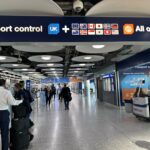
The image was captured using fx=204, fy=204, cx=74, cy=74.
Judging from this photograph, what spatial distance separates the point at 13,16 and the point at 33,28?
0.40 m

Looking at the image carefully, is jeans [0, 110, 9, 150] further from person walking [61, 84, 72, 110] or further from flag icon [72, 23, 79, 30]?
person walking [61, 84, 72, 110]

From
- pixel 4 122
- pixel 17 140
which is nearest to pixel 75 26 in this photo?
pixel 4 122

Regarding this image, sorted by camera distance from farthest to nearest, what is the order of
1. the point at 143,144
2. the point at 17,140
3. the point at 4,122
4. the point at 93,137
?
the point at 93,137
the point at 143,144
the point at 17,140
the point at 4,122

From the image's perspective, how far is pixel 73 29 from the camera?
3.54 meters

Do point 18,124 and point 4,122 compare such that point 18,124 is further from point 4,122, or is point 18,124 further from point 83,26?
point 83,26

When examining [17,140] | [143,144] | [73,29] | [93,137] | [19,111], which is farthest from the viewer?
[93,137]

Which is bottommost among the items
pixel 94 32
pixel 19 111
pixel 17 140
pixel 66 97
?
pixel 17 140

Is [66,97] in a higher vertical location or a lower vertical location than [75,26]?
lower

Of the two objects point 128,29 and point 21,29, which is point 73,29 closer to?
point 21,29

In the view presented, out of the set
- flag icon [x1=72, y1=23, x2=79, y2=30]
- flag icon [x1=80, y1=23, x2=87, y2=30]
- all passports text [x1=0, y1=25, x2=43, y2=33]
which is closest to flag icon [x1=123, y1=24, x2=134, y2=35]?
flag icon [x1=80, y1=23, x2=87, y2=30]

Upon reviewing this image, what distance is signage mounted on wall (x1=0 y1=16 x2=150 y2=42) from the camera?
11.2 feet

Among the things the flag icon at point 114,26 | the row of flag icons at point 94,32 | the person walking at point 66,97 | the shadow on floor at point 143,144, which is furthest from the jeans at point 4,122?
the person walking at point 66,97

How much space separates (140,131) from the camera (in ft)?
21.2

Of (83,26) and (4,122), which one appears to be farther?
(4,122)
